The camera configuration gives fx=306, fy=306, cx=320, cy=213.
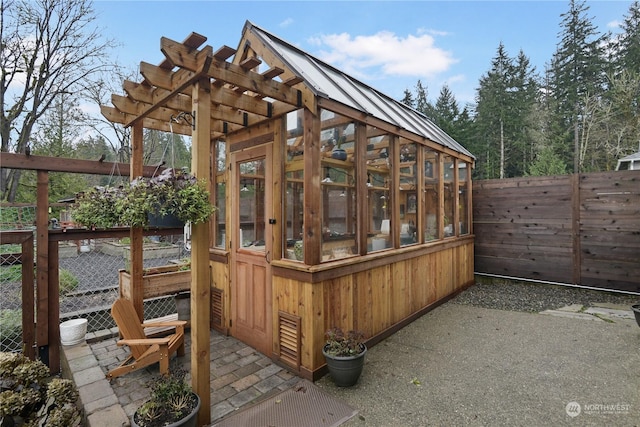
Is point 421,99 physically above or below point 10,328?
above

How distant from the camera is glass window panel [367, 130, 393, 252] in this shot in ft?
11.6

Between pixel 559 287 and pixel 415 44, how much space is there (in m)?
8.75

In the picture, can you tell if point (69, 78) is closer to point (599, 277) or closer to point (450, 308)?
point (450, 308)

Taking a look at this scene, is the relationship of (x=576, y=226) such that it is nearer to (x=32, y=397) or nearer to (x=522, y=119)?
(x=32, y=397)

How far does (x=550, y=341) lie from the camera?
356cm

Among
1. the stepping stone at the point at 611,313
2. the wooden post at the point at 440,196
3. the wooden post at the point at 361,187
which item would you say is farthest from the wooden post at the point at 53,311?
the stepping stone at the point at 611,313

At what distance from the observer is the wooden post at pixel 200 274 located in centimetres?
214

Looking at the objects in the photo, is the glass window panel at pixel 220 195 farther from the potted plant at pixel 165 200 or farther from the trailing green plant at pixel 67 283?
the trailing green plant at pixel 67 283

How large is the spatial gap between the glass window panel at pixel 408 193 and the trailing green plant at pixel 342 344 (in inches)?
67.4

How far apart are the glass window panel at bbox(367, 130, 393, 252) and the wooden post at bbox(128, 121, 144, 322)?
8.16 ft

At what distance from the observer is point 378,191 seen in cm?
366

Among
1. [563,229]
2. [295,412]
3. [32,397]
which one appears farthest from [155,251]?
[563,229]

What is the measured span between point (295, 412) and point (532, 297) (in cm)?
489

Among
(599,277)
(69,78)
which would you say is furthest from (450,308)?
(69,78)
